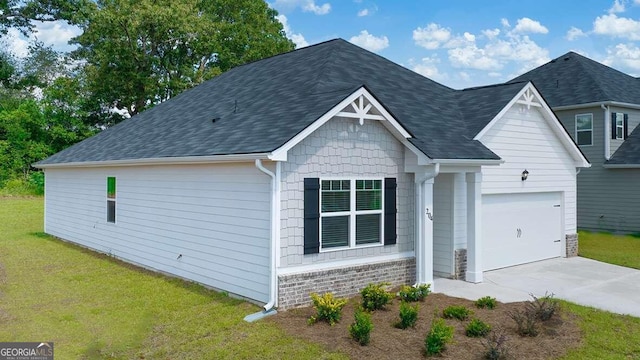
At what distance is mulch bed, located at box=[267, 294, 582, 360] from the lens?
6727 mm

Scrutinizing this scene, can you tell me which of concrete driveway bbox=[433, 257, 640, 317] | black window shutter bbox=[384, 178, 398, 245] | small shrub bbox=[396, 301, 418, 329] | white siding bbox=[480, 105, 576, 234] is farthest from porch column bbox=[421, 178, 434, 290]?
small shrub bbox=[396, 301, 418, 329]

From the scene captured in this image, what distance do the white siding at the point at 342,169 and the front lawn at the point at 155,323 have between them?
1.34m

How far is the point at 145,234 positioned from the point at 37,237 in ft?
26.6

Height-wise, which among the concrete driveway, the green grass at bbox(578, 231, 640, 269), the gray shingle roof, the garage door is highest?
the gray shingle roof

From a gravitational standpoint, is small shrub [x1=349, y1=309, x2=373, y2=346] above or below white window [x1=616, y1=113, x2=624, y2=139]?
below

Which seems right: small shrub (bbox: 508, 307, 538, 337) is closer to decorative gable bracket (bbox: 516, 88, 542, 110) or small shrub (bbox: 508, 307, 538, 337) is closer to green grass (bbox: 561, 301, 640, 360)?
green grass (bbox: 561, 301, 640, 360)

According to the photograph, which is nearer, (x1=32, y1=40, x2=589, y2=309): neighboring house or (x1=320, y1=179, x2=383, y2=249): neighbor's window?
(x1=32, y1=40, x2=589, y2=309): neighboring house

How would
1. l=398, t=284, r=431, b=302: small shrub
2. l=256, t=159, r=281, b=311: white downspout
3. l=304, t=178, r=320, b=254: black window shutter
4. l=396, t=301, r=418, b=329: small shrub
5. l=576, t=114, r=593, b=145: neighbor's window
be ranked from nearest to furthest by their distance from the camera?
l=396, t=301, r=418, b=329: small shrub, l=256, t=159, r=281, b=311: white downspout, l=304, t=178, r=320, b=254: black window shutter, l=398, t=284, r=431, b=302: small shrub, l=576, t=114, r=593, b=145: neighbor's window

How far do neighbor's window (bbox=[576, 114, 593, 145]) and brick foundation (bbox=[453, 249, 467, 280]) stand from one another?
1230 cm

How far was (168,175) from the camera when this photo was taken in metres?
11.6

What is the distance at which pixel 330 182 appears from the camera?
9336mm

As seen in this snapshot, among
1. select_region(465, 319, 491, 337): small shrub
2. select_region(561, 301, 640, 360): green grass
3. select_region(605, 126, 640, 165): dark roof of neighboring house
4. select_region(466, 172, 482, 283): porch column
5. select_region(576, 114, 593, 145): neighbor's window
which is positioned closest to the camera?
select_region(561, 301, 640, 360): green grass

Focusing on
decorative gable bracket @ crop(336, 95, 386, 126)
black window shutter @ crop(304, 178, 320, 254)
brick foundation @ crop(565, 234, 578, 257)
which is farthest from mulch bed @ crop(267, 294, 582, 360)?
brick foundation @ crop(565, 234, 578, 257)

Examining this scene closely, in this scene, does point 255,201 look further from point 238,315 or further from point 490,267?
point 490,267
